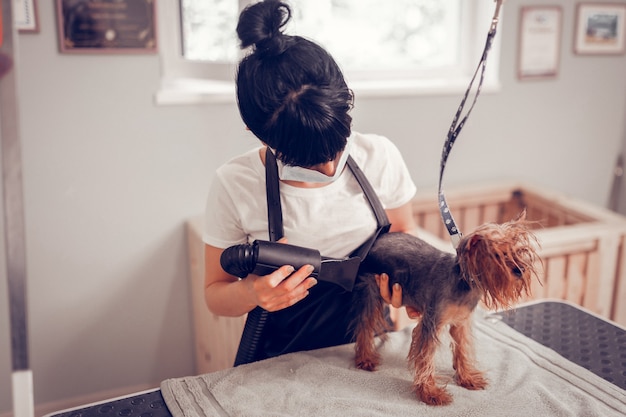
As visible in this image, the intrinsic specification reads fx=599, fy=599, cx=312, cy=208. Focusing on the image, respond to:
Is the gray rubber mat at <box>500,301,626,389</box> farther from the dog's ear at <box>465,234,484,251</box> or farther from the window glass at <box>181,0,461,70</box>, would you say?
the window glass at <box>181,0,461,70</box>

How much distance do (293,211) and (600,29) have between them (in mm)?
2322

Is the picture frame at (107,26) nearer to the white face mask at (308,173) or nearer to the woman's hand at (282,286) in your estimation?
the white face mask at (308,173)

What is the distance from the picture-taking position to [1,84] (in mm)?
623

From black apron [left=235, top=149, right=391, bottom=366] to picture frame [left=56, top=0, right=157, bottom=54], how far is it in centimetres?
121

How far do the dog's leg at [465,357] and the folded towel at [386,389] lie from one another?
0.06ft

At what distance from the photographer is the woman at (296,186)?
3.38ft

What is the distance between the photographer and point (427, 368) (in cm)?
107

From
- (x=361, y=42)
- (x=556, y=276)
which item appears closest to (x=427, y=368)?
(x=556, y=276)

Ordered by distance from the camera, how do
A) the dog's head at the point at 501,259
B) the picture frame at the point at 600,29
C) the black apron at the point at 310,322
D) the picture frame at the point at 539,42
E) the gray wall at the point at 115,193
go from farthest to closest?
the picture frame at the point at 600,29 < the picture frame at the point at 539,42 < the gray wall at the point at 115,193 < the black apron at the point at 310,322 < the dog's head at the point at 501,259

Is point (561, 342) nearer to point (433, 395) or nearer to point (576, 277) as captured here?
point (433, 395)

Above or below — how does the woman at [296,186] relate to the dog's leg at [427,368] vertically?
above

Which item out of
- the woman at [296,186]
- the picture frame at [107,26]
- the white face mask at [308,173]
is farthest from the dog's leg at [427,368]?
the picture frame at [107,26]

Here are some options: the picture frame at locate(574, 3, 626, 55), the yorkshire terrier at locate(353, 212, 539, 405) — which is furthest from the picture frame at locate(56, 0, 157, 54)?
the picture frame at locate(574, 3, 626, 55)

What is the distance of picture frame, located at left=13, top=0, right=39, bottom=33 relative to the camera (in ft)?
6.54
